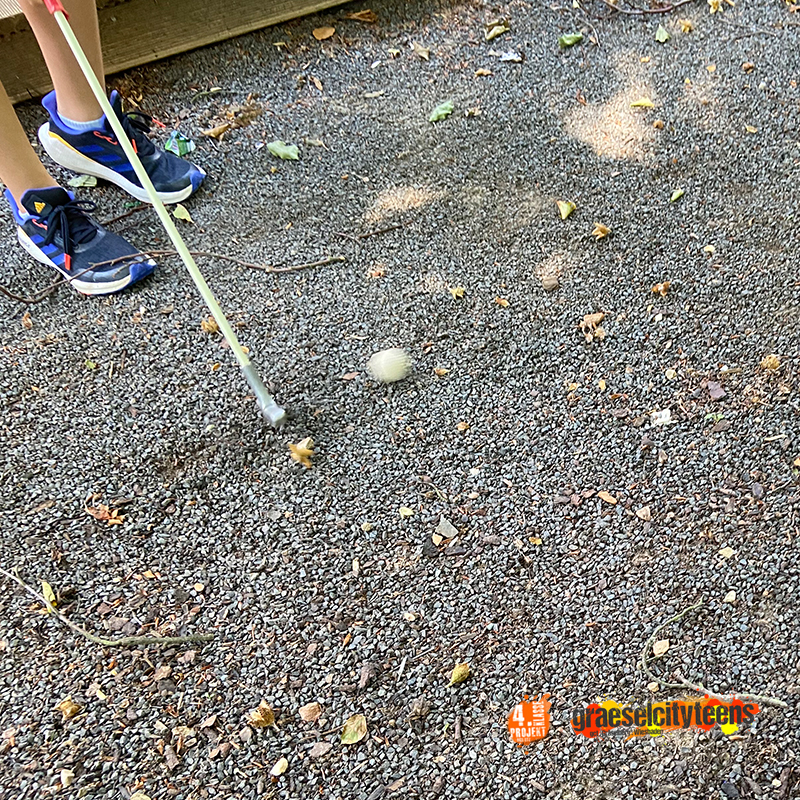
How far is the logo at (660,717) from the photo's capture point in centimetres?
141

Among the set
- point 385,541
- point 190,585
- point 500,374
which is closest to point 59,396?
point 190,585

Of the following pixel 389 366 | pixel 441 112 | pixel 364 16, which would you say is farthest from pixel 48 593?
pixel 364 16

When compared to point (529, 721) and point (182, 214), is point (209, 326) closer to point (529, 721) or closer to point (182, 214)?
point (182, 214)

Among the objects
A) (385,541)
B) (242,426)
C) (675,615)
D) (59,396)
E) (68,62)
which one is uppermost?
(68,62)

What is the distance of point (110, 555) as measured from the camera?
67.8 inches

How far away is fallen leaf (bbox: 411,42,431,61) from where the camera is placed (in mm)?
3219

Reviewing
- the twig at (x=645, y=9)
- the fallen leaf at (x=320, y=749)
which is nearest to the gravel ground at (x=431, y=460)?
the fallen leaf at (x=320, y=749)

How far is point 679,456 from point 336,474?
0.85 metres

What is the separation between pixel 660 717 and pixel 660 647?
0.46 feet

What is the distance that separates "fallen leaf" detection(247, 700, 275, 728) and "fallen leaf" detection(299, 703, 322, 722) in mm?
59

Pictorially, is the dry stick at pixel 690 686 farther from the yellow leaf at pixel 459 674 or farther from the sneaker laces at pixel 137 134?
the sneaker laces at pixel 137 134

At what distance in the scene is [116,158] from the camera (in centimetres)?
261

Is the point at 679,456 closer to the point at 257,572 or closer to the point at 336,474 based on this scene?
the point at 336,474

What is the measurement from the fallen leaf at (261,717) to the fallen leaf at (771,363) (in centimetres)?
151
